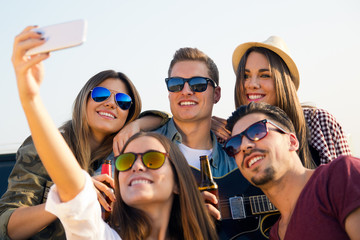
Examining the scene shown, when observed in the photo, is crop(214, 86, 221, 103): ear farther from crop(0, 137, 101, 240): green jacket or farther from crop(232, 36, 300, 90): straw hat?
crop(0, 137, 101, 240): green jacket

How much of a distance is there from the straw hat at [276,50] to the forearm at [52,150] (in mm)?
3148

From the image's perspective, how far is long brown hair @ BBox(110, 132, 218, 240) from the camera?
2.89m

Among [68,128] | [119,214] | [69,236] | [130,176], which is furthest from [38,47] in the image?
[68,128]

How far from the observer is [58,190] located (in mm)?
2125

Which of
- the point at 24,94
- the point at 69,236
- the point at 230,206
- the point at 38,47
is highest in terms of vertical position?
the point at 38,47

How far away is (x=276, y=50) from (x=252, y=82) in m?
0.52

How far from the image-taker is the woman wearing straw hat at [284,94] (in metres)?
4.28

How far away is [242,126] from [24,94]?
2.01 metres

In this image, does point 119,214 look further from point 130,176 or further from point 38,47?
point 38,47

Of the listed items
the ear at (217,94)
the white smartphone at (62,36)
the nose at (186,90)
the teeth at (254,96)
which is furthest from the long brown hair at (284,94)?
the white smartphone at (62,36)

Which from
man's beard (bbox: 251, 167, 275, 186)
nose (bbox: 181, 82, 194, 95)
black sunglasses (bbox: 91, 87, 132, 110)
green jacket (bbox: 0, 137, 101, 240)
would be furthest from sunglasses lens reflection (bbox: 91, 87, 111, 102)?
man's beard (bbox: 251, 167, 275, 186)

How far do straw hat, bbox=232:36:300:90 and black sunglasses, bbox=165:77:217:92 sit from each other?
0.64m

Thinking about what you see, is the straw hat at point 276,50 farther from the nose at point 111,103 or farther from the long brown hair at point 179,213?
the long brown hair at point 179,213

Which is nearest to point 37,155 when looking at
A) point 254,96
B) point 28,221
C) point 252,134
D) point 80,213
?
point 28,221
